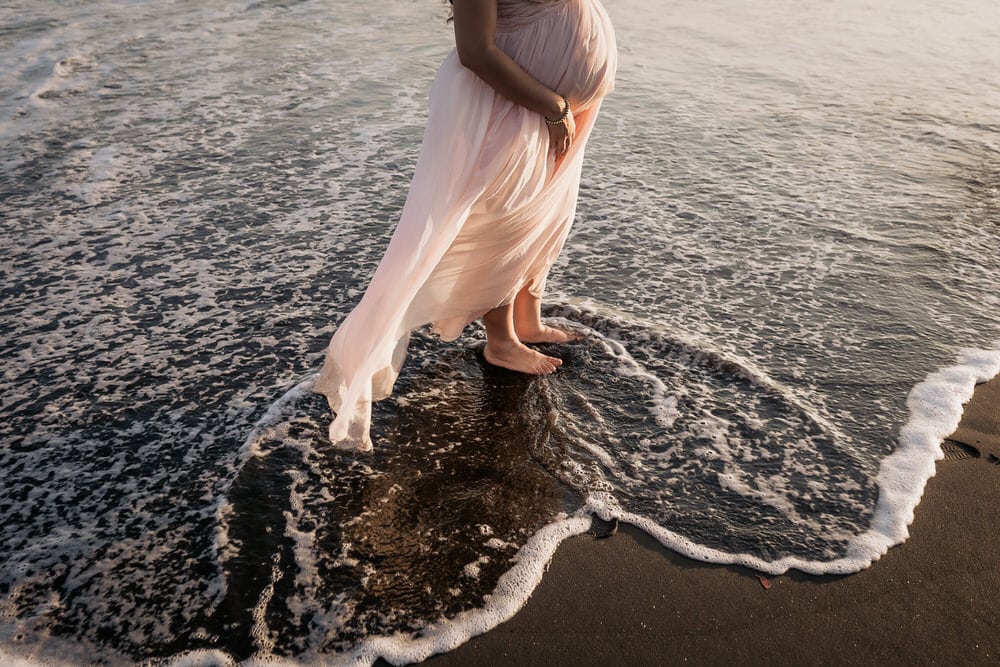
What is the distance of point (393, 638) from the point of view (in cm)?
229

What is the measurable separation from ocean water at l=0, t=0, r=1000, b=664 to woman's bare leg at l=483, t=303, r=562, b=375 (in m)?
0.06

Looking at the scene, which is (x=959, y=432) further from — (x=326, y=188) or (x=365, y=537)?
(x=326, y=188)

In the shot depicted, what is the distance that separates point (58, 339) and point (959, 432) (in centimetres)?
379

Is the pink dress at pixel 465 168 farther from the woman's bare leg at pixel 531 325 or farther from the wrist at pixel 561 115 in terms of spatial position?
the woman's bare leg at pixel 531 325

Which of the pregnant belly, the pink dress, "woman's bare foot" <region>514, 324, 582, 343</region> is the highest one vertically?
the pregnant belly

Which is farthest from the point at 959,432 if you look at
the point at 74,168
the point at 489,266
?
the point at 74,168

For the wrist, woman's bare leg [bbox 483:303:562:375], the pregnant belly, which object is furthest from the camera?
woman's bare leg [bbox 483:303:562:375]

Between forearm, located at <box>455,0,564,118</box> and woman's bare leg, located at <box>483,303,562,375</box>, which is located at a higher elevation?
forearm, located at <box>455,0,564,118</box>

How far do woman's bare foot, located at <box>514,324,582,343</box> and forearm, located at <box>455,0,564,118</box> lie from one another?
3.74 feet

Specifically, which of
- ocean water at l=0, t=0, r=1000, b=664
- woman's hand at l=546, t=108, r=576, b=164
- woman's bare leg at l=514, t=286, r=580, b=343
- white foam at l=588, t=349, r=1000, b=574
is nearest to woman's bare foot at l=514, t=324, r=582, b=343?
woman's bare leg at l=514, t=286, r=580, b=343

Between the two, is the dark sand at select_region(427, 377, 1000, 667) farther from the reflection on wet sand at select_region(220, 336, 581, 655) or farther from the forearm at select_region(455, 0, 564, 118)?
the forearm at select_region(455, 0, 564, 118)

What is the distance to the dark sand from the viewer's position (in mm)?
2211

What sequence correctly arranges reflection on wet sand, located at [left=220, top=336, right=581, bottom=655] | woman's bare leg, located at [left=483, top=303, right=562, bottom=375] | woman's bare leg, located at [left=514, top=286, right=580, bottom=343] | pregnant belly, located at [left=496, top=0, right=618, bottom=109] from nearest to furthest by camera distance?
1. reflection on wet sand, located at [left=220, top=336, right=581, bottom=655]
2. pregnant belly, located at [left=496, top=0, right=618, bottom=109]
3. woman's bare leg, located at [left=483, top=303, right=562, bottom=375]
4. woman's bare leg, located at [left=514, top=286, right=580, bottom=343]

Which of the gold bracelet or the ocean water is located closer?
the ocean water
